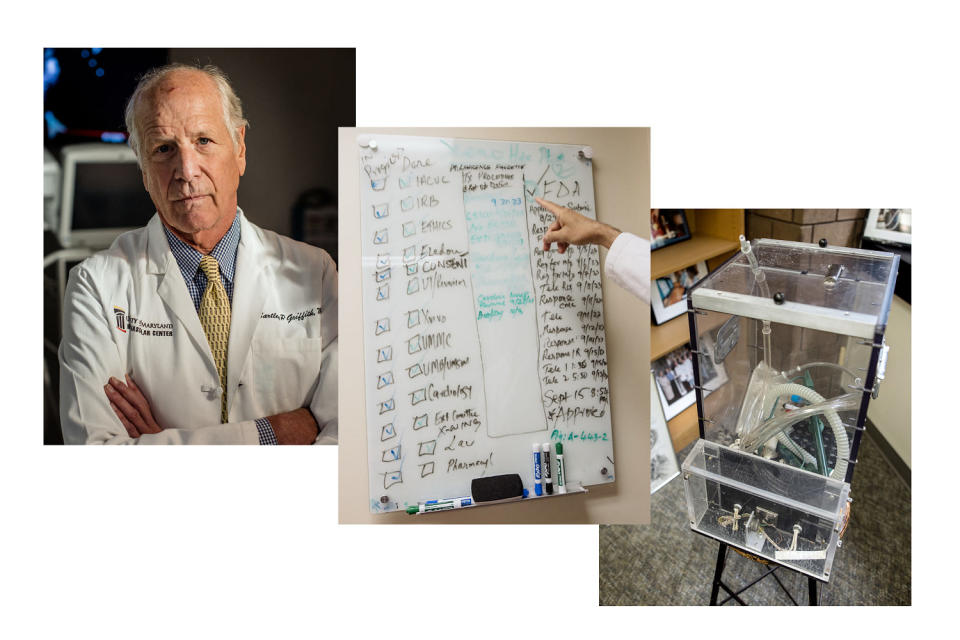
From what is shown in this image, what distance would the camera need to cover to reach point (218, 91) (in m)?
A: 1.84

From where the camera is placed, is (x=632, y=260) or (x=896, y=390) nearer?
(x=896, y=390)

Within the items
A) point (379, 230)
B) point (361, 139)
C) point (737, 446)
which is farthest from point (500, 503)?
point (361, 139)

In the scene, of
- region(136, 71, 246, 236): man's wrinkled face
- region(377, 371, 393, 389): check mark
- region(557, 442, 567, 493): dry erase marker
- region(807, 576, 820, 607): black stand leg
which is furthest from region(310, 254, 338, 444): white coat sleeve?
region(807, 576, 820, 607): black stand leg

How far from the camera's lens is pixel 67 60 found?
185 cm

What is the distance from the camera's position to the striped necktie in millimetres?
1872

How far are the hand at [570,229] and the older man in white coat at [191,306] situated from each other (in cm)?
60

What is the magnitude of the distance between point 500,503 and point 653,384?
54cm

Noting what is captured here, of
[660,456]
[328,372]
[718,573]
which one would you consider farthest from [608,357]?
[328,372]

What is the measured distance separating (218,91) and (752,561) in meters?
1.91

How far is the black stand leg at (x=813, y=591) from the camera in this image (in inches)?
73.1

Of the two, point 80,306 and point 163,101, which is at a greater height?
point 163,101

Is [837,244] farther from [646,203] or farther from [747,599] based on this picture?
[747,599]

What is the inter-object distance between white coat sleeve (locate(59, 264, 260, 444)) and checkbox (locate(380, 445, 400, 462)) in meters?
0.37

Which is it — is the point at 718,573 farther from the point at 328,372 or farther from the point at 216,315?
the point at 216,315
